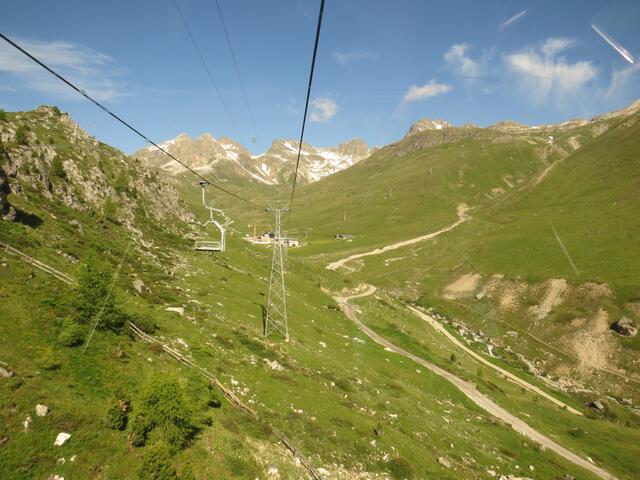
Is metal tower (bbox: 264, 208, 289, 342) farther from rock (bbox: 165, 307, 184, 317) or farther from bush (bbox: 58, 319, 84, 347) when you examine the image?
bush (bbox: 58, 319, 84, 347)

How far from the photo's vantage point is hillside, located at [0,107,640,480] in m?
17.5

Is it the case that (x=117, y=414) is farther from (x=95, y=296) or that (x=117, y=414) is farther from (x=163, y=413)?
(x=95, y=296)

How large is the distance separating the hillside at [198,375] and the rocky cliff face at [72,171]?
16.7 inches

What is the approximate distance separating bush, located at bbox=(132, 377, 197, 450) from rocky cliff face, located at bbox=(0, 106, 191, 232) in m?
29.2

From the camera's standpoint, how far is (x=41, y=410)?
→ 1612cm

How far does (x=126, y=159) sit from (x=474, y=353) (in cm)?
10091

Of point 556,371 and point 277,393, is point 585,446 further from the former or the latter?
point 277,393

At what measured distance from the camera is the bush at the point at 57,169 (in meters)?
56.0

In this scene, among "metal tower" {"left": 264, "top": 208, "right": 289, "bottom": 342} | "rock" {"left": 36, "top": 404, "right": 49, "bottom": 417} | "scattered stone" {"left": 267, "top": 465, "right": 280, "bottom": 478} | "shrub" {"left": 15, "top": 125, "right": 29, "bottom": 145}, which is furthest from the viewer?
"shrub" {"left": 15, "top": 125, "right": 29, "bottom": 145}

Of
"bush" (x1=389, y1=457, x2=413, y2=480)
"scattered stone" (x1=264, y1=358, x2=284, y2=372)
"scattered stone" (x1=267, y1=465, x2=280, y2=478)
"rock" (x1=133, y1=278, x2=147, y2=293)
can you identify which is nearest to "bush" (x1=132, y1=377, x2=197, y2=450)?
"scattered stone" (x1=267, y1=465, x2=280, y2=478)

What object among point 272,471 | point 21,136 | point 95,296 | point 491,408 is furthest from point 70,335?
point 491,408

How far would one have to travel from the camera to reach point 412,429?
34.3 m

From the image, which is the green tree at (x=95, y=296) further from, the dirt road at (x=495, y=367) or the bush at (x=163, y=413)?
the dirt road at (x=495, y=367)

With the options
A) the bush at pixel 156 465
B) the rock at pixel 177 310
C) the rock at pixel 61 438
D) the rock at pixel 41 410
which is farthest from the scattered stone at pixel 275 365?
the rock at pixel 41 410
